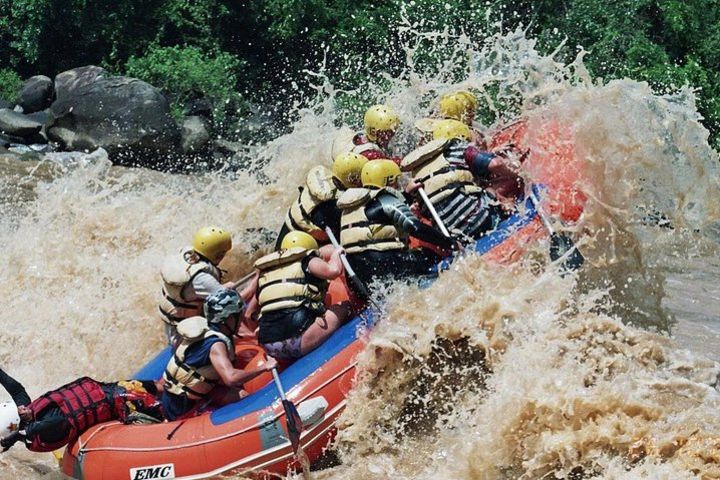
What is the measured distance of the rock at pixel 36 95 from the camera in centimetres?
1631

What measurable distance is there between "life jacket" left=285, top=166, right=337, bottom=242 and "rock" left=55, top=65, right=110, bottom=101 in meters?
9.85

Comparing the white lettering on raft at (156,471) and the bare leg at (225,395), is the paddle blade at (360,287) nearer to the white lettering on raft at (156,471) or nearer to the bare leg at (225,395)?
the bare leg at (225,395)

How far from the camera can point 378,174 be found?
633 cm

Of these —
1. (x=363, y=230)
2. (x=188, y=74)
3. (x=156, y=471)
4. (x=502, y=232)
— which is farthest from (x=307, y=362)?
(x=188, y=74)

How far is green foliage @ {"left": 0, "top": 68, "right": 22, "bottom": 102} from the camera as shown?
1686 cm

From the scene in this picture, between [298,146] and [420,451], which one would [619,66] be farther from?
[420,451]

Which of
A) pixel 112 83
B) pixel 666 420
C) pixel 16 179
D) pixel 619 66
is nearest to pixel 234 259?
pixel 666 420

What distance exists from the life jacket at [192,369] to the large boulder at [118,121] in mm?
Result: 9439

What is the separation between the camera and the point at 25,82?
1712cm

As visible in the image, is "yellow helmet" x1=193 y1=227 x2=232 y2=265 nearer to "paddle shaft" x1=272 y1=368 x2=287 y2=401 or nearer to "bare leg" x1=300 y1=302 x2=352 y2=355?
"bare leg" x1=300 y1=302 x2=352 y2=355

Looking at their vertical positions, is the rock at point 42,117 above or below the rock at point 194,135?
above

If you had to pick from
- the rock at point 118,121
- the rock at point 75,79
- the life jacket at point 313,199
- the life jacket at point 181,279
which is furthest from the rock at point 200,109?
the life jacket at point 181,279

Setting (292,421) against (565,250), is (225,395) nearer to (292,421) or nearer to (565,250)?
(292,421)

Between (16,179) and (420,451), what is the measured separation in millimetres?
8920
